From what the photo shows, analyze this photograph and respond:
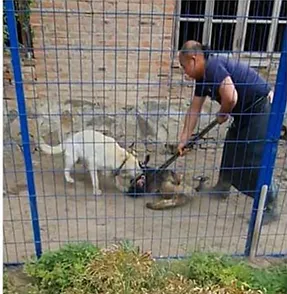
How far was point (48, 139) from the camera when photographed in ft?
14.9

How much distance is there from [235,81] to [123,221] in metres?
1.28

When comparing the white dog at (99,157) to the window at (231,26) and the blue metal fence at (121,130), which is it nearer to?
the blue metal fence at (121,130)

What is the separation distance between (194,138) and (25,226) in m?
1.37

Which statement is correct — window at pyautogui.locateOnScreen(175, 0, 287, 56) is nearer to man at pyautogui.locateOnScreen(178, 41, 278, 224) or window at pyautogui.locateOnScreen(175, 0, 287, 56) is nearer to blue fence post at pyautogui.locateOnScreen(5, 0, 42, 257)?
man at pyautogui.locateOnScreen(178, 41, 278, 224)

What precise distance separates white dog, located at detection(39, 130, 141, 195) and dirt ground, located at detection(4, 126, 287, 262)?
7.1 inches

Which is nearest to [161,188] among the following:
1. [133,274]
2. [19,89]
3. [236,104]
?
[236,104]

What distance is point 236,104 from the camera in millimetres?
3051

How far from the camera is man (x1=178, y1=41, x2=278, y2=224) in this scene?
2.82 m

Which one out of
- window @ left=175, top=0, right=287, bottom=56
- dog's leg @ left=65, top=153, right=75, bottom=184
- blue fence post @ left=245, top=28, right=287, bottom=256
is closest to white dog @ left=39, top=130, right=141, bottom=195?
dog's leg @ left=65, top=153, right=75, bottom=184

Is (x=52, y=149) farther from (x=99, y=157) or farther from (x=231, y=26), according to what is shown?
(x=231, y=26)

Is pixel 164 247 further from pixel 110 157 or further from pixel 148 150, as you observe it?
pixel 148 150

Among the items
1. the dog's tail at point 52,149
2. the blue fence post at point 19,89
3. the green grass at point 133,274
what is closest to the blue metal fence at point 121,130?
the blue fence post at point 19,89

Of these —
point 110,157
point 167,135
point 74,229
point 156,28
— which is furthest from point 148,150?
point 74,229

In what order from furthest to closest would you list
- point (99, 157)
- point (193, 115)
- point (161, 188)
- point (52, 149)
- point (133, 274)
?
1. point (52, 149)
2. point (99, 157)
3. point (161, 188)
4. point (193, 115)
5. point (133, 274)
